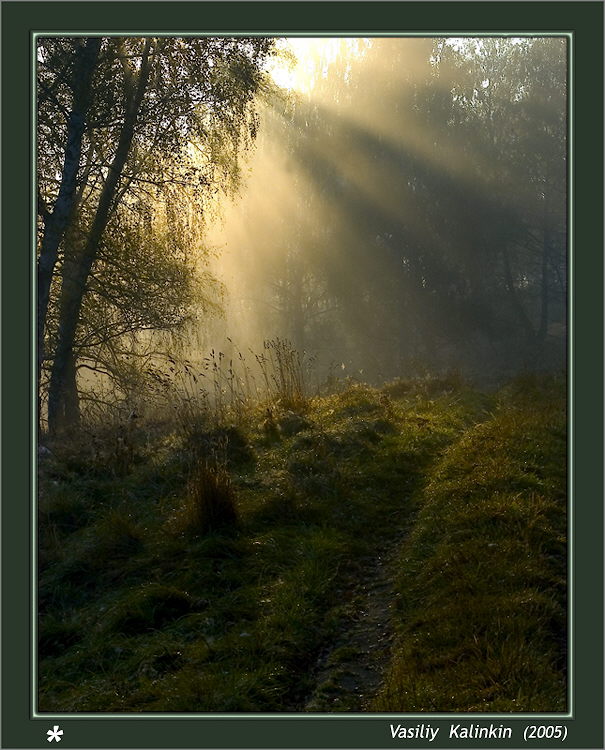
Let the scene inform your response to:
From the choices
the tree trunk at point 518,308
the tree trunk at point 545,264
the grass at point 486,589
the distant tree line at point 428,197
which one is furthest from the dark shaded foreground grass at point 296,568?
the tree trunk at point 545,264

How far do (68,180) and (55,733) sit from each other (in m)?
9.79

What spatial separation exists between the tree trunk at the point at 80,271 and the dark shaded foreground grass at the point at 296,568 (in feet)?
12.1

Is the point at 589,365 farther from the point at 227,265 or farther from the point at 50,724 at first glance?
the point at 227,265

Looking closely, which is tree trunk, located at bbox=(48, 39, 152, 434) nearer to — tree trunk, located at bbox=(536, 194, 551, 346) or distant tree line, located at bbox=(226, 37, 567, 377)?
distant tree line, located at bbox=(226, 37, 567, 377)

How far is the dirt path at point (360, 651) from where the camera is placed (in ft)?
13.2

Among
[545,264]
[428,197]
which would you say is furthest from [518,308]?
[428,197]

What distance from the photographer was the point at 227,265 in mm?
32312

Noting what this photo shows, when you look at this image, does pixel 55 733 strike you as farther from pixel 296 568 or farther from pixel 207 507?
pixel 207 507

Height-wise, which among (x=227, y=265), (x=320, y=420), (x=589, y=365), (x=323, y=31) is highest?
(x=227, y=265)

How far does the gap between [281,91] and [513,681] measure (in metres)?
12.9

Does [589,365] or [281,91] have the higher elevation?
[281,91]

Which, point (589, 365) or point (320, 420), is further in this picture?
point (320, 420)

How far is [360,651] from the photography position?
453 cm

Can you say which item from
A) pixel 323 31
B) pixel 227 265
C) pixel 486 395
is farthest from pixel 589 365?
pixel 227 265
